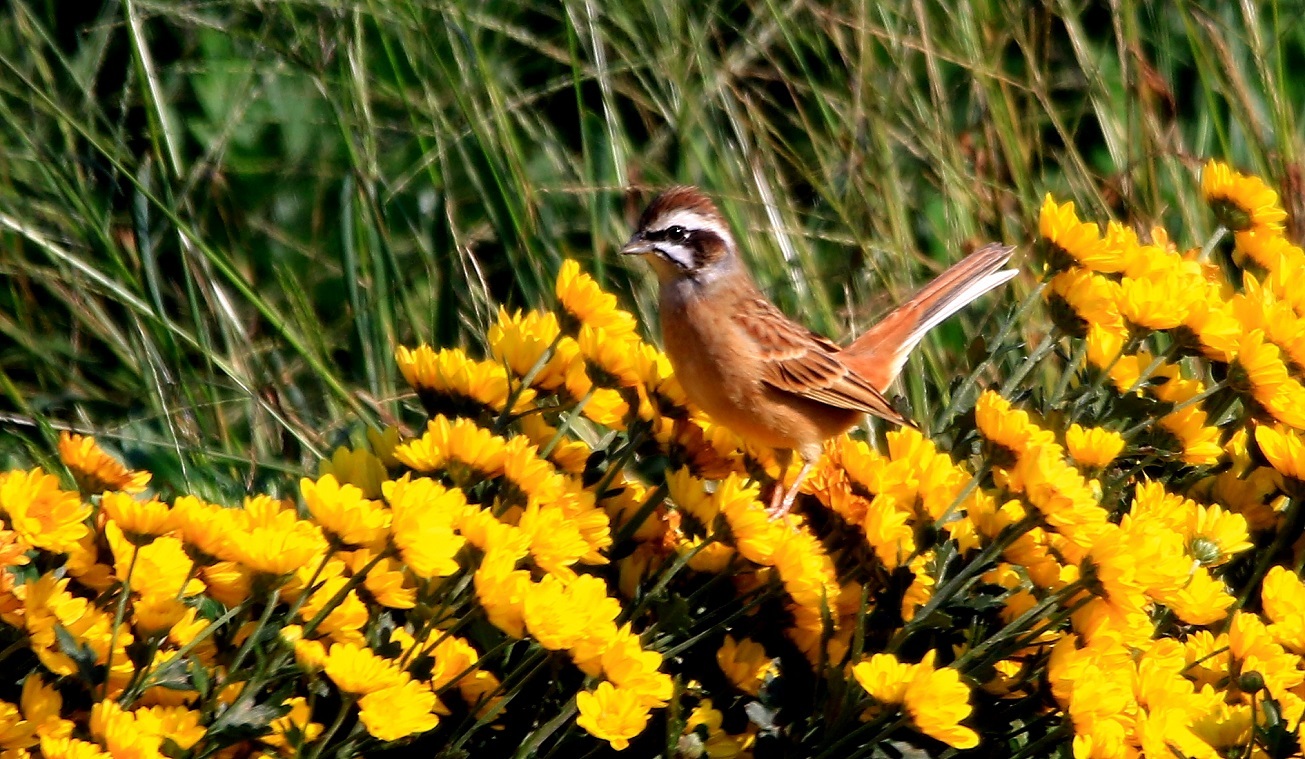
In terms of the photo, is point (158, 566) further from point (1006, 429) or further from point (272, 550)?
point (1006, 429)

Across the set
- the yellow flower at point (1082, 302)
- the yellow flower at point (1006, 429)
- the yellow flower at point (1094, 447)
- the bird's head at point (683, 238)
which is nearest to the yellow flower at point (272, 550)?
the yellow flower at point (1006, 429)

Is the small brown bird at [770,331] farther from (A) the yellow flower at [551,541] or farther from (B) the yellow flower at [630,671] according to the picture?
(B) the yellow flower at [630,671]

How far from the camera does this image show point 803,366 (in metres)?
3.02

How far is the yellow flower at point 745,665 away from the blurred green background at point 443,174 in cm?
103

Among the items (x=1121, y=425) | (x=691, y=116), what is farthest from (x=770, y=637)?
(x=691, y=116)

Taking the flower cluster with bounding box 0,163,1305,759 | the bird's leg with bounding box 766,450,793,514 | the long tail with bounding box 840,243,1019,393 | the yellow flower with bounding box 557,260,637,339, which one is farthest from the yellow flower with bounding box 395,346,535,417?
the long tail with bounding box 840,243,1019,393

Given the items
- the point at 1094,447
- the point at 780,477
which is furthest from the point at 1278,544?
the point at 780,477

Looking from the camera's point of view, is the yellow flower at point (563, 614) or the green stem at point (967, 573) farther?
the green stem at point (967, 573)

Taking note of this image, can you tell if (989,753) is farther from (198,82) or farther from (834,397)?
(198,82)

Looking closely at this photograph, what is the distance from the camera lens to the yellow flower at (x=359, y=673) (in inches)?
60.5

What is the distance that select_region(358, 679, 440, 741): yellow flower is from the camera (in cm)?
152

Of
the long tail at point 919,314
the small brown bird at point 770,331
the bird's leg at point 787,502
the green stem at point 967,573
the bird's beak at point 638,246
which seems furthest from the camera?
the long tail at point 919,314

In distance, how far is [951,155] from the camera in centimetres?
361

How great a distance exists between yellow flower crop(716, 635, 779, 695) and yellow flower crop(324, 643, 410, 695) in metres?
0.46
